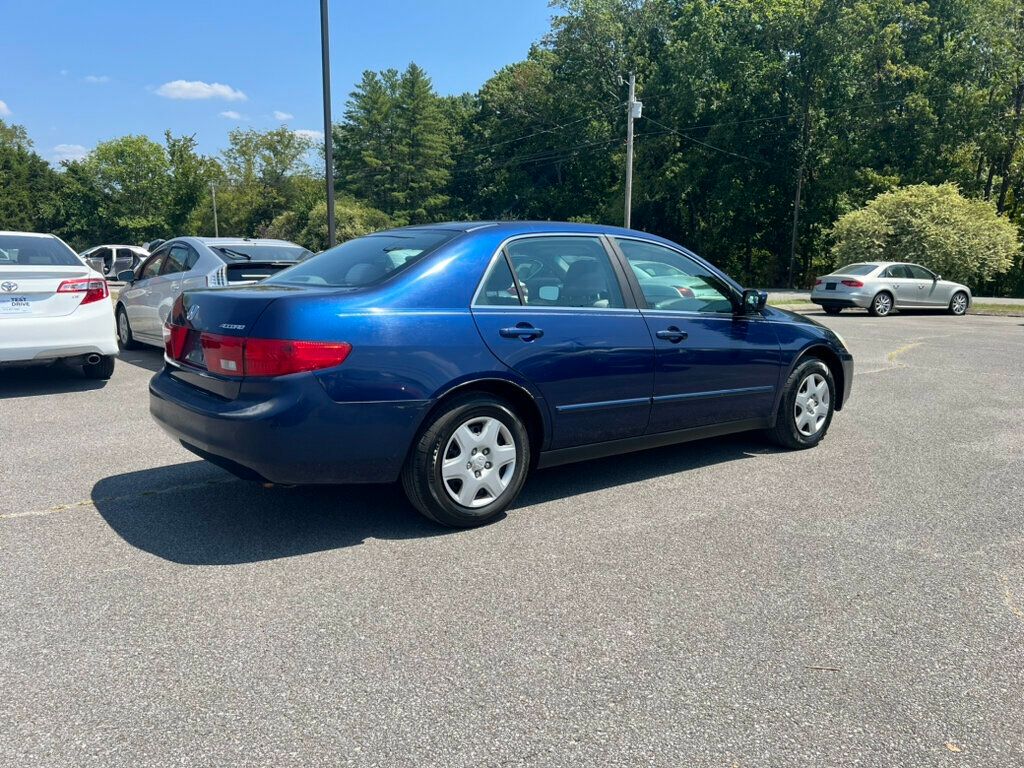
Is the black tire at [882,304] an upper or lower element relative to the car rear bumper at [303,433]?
upper

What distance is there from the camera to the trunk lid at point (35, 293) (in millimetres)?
7512

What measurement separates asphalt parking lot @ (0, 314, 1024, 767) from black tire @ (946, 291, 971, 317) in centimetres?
1920

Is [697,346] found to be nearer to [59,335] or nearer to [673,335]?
[673,335]

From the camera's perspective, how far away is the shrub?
27172 mm

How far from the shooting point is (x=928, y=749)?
2498 millimetres

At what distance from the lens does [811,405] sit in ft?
20.2

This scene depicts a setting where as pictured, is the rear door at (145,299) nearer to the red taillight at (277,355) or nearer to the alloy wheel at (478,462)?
the red taillight at (277,355)

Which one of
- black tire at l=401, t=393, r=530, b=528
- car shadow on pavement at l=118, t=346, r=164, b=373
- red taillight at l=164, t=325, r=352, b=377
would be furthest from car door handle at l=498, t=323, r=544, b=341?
car shadow on pavement at l=118, t=346, r=164, b=373

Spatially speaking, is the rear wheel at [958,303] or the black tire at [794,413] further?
the rear wheel at [958,303]

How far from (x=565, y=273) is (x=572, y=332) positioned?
413mm

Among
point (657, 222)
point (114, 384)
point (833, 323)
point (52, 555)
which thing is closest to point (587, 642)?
point (52, 555)

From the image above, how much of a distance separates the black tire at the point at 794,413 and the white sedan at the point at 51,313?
6292 mm

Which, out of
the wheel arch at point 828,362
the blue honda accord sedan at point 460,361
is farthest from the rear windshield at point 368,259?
the wheel arch at point 828,362

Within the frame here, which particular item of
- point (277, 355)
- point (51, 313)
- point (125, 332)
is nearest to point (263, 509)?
point (277, 355)
